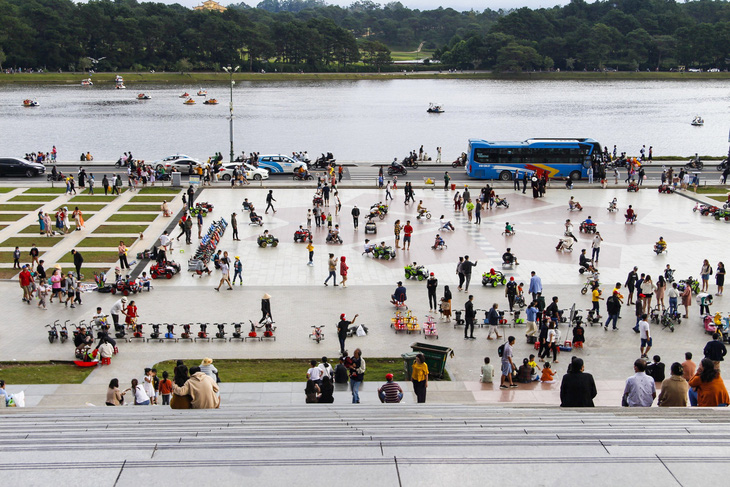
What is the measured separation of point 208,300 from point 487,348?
9.65 m

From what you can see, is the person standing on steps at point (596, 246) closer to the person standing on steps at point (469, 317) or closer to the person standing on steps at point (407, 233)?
the person standing on steps at point (407, 233)

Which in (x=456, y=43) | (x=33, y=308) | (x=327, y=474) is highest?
A: (x=456, y=43)

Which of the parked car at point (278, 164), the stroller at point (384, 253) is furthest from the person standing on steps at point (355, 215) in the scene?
the parked car at point (278, 164)

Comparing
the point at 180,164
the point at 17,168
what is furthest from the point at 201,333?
the point at 17,168

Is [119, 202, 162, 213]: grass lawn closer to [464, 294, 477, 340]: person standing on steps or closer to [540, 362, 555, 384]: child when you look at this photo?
[464, 294, 477, 340]: person standing on steps

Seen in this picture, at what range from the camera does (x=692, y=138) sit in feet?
305

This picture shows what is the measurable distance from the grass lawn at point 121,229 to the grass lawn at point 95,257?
11.3 feet

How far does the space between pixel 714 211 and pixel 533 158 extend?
43.2ft

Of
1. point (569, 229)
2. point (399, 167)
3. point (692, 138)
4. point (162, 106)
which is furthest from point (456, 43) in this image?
point (569, 229)

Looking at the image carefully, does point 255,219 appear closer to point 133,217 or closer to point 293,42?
point 133,217

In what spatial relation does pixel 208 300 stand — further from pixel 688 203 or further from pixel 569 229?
pixel 688 203

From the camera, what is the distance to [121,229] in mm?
35875

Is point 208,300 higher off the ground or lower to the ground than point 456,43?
lower

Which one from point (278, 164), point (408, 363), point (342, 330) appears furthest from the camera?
point (278, 164)
